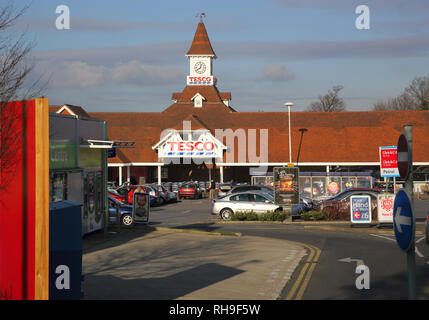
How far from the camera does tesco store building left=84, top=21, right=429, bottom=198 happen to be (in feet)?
182

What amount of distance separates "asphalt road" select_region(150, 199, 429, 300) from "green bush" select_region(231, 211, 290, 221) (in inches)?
39.8

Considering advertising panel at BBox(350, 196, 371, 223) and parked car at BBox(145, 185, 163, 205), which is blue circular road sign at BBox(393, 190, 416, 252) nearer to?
advertising panel at BBox(350, 196, 371, 223)

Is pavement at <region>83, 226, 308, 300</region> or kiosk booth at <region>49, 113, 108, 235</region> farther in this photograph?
kiosk booth at <region>49, 113, 108, 235</region>

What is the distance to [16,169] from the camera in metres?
9.14

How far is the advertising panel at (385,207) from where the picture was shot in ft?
Answer: 81.5

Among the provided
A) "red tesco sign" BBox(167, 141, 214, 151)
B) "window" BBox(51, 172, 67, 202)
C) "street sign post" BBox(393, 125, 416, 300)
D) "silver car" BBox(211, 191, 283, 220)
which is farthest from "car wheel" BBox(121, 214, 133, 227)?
"red tesco sign" BBox(167, 141, 214, 151)

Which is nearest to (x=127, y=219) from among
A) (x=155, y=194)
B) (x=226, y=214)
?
(x=226, y=214)

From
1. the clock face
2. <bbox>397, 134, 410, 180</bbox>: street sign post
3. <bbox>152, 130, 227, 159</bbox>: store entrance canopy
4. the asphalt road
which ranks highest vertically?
the clock face

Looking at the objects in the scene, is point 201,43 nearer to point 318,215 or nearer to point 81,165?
point 318,215

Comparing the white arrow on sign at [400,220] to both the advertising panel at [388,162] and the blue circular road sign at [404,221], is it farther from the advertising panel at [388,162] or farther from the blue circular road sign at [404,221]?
the advertising panel at [388,162]

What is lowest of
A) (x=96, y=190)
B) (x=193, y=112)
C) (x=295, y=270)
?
(x=295, y=270)
